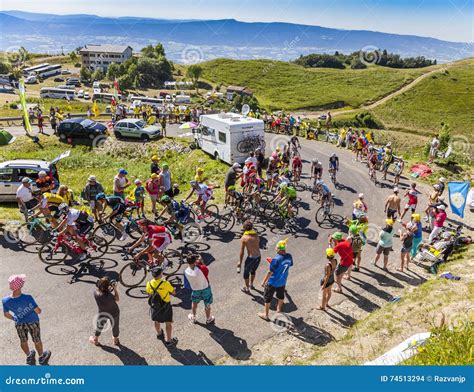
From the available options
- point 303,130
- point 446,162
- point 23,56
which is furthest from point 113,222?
point 23,56

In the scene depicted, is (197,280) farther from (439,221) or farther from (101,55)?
(101,55)

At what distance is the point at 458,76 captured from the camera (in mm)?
106625

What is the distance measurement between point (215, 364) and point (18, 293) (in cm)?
426

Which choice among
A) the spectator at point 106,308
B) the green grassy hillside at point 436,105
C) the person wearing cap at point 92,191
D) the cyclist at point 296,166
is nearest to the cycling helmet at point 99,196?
the person wearing cap at point 92,191

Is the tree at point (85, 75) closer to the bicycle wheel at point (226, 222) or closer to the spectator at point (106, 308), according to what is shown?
the bicycle wheel at point (226, 222)

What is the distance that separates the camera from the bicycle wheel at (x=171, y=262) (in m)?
11.4

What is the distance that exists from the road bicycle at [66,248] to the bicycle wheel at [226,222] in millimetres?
4402

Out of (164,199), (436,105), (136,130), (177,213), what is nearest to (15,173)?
(164,199)

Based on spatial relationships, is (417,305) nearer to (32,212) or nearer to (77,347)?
Answer: (77,347)

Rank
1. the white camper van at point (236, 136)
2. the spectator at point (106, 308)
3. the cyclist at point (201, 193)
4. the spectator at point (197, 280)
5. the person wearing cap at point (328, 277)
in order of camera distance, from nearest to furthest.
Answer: the spectator at point (106, 308), the spectator at point (197, 280), the person wearing cap at point (328, 277), the cyclist at point (201, 193), the white camper van at point (236, 136)

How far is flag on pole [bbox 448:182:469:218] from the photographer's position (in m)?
14.6

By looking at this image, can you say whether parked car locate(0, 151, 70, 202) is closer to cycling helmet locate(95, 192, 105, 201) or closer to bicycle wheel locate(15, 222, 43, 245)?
bicycle wheel locate(15, 222, 43, 245)

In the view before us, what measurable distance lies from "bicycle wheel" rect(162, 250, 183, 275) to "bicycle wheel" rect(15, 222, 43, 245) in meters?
4.94
